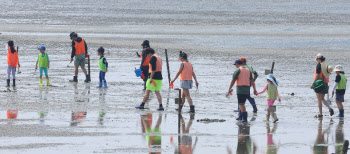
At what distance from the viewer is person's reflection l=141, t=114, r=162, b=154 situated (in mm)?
11273

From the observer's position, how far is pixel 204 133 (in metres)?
12.8

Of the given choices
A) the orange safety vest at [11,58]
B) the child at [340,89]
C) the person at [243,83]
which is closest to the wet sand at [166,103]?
the child at [340,89]

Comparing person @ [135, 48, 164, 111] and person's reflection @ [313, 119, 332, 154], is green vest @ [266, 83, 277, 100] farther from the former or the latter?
person @ [135, 48, 164, 111]

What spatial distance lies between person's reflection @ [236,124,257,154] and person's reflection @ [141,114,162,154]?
139 cm

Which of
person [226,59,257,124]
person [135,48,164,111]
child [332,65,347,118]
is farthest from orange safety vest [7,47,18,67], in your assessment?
child [332,65,347,118]

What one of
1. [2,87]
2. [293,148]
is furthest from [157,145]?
[2,87]

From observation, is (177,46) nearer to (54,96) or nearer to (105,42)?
(105,42)

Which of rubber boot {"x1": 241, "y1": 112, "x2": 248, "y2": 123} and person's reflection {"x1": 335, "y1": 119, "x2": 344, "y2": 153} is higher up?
rubber boot {"x1": 241, "y1": 112, "x2": 248, "y2": 123}

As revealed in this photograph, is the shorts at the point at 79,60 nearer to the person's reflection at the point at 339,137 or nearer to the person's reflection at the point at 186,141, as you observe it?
the person's reflection at the point at 186,141

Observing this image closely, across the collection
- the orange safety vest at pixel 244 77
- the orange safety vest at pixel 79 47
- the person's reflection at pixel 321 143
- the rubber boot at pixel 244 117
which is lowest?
the person's reflection at pixel 321 143

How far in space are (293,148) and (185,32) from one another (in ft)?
113

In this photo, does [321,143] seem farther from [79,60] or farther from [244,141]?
[79,60]

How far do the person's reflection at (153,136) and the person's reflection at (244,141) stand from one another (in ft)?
4.57

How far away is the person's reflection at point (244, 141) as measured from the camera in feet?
37.0
